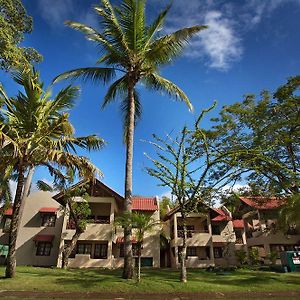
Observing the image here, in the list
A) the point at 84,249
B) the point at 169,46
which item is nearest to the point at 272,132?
the point at 169,46

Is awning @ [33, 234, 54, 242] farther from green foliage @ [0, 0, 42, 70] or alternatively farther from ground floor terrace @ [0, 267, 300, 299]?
green foliage @ [0, 0, 42, 70]

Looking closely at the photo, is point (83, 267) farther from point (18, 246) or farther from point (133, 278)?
point (133, 278)

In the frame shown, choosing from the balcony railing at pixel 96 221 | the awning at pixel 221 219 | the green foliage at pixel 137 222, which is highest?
the awning at pixel 221 219

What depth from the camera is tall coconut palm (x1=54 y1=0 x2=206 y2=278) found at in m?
17.5

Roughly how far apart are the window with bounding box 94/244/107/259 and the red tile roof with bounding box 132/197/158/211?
5.07 metres

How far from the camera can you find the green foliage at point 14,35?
10.6m

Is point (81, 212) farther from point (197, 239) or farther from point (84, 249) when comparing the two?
point (197, 239)

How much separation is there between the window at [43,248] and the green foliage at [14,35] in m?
23.0

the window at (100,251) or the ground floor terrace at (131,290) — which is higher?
the window at (100,251)

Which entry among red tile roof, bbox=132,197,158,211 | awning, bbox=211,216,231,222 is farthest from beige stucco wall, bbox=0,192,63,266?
awning, bbox=211,216,231,222

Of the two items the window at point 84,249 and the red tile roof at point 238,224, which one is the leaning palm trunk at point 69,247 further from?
the red tile roof at point 238,224

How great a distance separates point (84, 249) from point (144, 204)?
8017 mm

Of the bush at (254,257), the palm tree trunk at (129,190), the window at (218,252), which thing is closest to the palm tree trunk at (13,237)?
the palm tree trunk at (129,190)

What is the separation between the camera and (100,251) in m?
29.0
